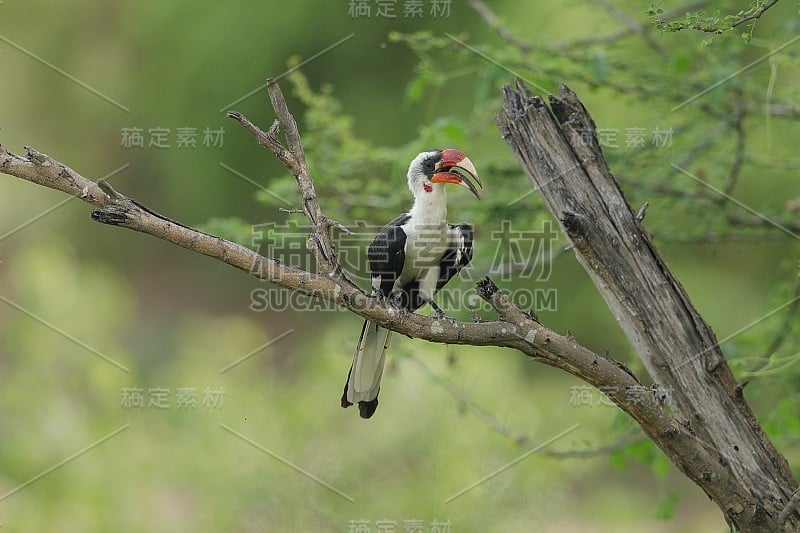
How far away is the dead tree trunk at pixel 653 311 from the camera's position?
2.09 metres

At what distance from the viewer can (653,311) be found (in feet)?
7.40

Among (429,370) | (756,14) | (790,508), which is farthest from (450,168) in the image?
(790,508)

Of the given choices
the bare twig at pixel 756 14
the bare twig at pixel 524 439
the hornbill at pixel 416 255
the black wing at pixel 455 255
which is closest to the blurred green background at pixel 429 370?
the bare twig at pixel 524 439

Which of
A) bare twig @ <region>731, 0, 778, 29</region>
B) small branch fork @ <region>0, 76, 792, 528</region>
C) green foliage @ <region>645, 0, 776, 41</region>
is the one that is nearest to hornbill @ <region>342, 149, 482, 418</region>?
small branch fork @ <region>0, 76, 792, 528</region>

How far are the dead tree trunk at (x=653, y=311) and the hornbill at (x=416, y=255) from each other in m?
0.31

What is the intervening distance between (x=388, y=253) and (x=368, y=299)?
738 mm

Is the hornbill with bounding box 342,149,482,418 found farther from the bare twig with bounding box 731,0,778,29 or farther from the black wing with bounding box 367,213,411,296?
the bare twig with bounding box 731,0,778,29

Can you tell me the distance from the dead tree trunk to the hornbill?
1.02ft

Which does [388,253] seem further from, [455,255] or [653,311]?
[653,311]

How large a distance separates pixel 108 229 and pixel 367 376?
215 inches

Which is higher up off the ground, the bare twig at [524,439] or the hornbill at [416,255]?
the hornbill at [416,255]

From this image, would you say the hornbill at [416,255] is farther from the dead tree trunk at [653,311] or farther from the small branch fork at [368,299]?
the small branch fork at [368,299]

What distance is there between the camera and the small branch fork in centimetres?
189

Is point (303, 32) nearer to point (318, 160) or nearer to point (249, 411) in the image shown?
point (318, 160)
